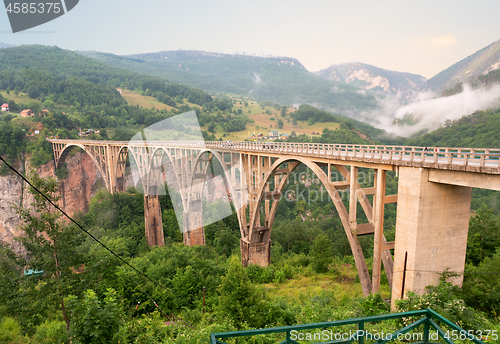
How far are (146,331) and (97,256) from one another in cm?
546

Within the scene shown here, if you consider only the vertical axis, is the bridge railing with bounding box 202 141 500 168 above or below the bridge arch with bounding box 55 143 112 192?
above

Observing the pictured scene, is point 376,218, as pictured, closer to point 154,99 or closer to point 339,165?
point 339,165

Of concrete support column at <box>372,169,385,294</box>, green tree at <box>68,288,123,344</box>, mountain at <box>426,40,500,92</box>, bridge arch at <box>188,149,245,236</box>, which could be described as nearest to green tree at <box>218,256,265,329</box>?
green tree at <box>68,288,123,344</box>

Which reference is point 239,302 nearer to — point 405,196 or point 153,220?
point 405,196

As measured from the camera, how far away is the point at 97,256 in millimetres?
15234

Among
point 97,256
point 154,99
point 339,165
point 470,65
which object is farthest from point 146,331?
point 470,65

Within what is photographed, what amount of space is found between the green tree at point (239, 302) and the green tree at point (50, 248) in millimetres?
6841

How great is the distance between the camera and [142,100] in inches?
5394

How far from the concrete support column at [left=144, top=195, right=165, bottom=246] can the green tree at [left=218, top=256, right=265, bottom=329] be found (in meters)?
31.4

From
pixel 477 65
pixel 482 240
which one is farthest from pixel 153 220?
pixel 477 65

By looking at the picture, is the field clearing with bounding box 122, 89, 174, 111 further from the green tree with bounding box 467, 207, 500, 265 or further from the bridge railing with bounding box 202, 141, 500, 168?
the green tree with bounding box 467, 207, 500, 265

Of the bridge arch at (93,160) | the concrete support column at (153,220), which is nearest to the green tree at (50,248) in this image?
the concrete support column at (153,220)

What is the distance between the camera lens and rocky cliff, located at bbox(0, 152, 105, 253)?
54.2m

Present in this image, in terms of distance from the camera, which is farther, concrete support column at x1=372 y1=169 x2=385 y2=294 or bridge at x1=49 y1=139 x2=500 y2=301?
concrete support column at x1=372 y1=169 x2=385 y2=294
